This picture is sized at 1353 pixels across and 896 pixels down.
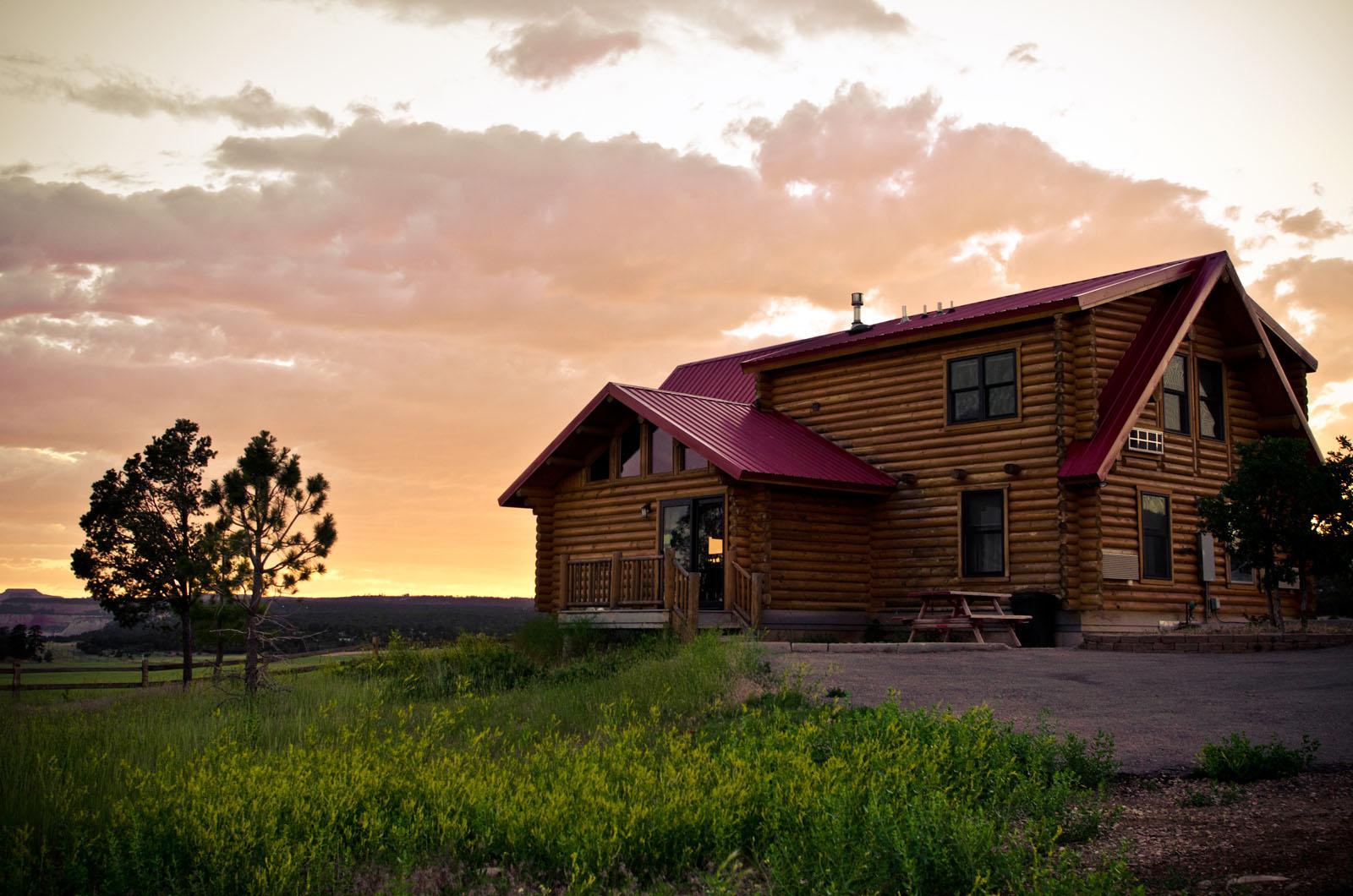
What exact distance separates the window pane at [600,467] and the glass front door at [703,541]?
2.36 m

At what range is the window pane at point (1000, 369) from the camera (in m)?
22.3

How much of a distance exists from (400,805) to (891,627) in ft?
52.6

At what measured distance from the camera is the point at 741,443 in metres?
22.7

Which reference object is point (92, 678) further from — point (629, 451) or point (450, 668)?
point (450, 668)

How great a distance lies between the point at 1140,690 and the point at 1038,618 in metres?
7.11

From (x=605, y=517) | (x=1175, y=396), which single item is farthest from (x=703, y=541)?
A: (x=1175, y=396)

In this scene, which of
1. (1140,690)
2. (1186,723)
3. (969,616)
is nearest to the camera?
(1186,723)

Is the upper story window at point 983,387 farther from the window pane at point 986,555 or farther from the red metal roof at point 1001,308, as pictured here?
the window pane at point 986,555

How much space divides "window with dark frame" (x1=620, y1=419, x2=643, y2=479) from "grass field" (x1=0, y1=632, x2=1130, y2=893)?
13090 mm

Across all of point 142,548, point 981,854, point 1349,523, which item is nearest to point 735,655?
point 981,854

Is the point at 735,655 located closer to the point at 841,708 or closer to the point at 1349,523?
the point at 841,708

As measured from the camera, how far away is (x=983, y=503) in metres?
Result: 22.4

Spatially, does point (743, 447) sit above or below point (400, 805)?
above

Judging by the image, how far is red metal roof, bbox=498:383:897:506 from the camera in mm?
21703
